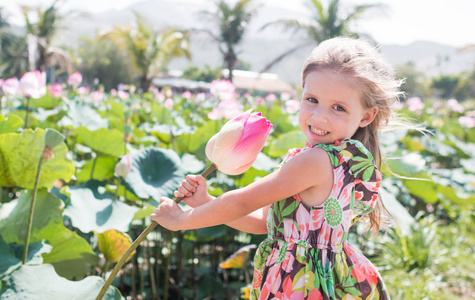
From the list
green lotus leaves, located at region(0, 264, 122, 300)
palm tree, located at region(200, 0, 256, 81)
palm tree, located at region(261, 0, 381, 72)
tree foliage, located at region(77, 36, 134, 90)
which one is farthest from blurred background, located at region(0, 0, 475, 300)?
tree foliage, located at region(77, 36, 134, 90)

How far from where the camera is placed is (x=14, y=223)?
1156 mm

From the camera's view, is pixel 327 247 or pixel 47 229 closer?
pixel 327 247

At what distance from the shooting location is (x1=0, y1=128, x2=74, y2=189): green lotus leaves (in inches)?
45.9

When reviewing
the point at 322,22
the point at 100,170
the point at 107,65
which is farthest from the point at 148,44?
the point at 100,170

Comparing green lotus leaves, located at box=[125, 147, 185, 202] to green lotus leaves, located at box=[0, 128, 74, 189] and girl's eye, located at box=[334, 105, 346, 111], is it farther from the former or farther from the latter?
girl's eye, located at box=[334, 105, 346, 111]

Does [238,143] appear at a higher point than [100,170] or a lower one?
higher

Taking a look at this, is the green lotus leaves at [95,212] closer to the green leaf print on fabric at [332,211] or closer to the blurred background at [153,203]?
the blurred background at [153,203]

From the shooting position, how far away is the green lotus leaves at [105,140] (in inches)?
64.5

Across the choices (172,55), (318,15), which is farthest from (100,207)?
(172,55)

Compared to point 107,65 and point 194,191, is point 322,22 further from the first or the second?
point 107,65

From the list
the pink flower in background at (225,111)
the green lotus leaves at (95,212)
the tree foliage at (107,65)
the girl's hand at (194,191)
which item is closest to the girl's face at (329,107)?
the girl's hand at (194,191)

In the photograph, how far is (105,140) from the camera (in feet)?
5.42

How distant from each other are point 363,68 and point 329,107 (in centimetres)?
12

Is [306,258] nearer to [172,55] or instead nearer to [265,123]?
[265,123]
